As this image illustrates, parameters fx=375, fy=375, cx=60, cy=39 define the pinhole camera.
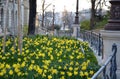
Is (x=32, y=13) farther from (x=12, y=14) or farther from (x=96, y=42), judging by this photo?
(x=12, y=14)

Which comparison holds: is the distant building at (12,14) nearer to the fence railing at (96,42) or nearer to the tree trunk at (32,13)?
the tree trunk at (32,13)

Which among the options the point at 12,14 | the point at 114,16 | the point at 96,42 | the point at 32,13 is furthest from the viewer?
the point at 12,14

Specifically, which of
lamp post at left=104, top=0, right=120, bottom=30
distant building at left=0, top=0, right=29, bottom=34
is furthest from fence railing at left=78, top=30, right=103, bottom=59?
lamp post at left=104, top=0, right=120, bottom=30

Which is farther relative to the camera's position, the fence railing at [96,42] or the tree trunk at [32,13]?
the tree trunk at [32,13]

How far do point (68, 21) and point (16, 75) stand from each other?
93.4 m

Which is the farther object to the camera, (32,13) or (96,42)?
(32,13)

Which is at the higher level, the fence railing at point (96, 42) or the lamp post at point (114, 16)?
the lamp post at point (114, 16)

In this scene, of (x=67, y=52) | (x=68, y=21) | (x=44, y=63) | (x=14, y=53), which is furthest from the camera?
(x=68, y=21)

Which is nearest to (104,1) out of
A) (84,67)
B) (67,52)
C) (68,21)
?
(67,52)

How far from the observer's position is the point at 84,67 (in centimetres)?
895

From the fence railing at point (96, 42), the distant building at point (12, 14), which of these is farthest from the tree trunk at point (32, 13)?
the fence railing at point (96, 42)

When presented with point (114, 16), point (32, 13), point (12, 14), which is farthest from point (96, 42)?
point (12, 14)

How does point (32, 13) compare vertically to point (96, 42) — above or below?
above

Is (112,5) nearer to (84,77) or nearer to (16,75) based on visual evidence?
(84,77)
